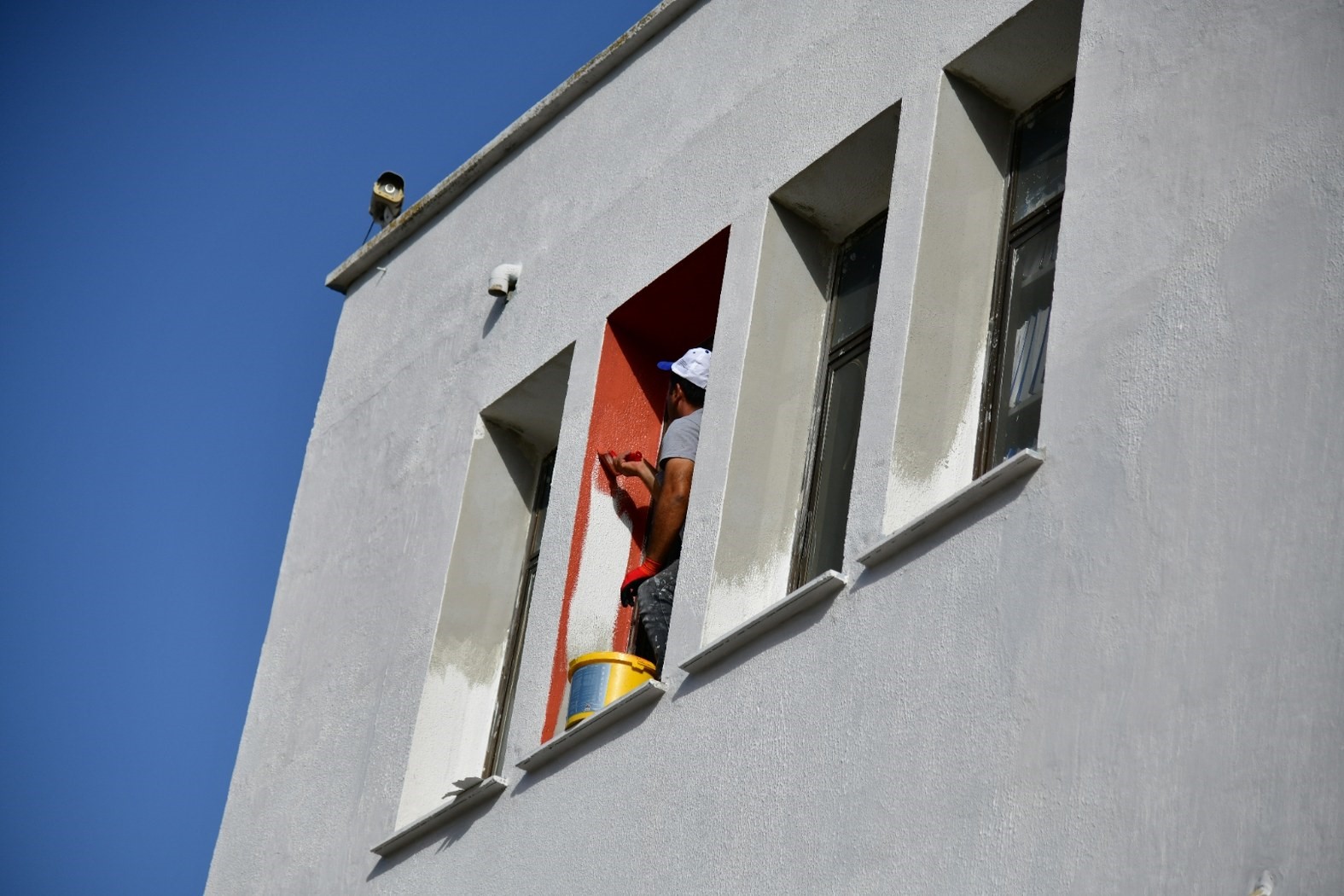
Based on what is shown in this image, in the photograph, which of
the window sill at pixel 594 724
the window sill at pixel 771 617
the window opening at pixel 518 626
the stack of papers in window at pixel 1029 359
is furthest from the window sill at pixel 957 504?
the window opening at pixel 518 626

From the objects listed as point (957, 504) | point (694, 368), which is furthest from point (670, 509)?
point (957, 504)

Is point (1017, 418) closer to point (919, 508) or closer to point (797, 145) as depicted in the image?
point (919, 508)

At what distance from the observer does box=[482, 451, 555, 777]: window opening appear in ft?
36.3

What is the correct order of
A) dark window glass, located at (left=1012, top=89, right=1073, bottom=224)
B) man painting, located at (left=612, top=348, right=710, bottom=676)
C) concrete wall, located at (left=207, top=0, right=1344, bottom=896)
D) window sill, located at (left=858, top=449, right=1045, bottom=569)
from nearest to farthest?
concrete wall, located at (left=207, top=0, right=1344, bottom=896) → window sill, located at (left=858, top=449, right=1045, bottom=569) → dark window glass, located at (left=1012, top=89, right=1073, bottom=224) → man painting, located at (left=612, top=348, right=710, bottom=676)

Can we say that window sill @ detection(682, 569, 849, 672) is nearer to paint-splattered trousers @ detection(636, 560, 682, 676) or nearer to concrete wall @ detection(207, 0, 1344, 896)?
concrete wall @ detection(207, 0, 1344, 896)

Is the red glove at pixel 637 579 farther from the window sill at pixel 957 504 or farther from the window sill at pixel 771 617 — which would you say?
the window sill at pixel 957 504

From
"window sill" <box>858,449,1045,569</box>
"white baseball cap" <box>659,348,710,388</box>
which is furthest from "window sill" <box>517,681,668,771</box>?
"white baseball cap" <box>659,348,710,388</box>

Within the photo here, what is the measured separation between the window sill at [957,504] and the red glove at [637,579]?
2207 mm

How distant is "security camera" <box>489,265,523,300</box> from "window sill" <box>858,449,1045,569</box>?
171 inches

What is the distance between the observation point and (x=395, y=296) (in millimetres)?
13531

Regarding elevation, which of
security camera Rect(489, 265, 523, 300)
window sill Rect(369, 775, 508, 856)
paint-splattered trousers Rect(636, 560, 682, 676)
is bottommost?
window sill Rect(369, 775, 508, 856)

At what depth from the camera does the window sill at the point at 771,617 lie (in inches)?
325

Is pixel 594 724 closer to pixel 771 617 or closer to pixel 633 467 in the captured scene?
pixel 771 617

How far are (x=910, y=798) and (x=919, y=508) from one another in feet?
4.63
